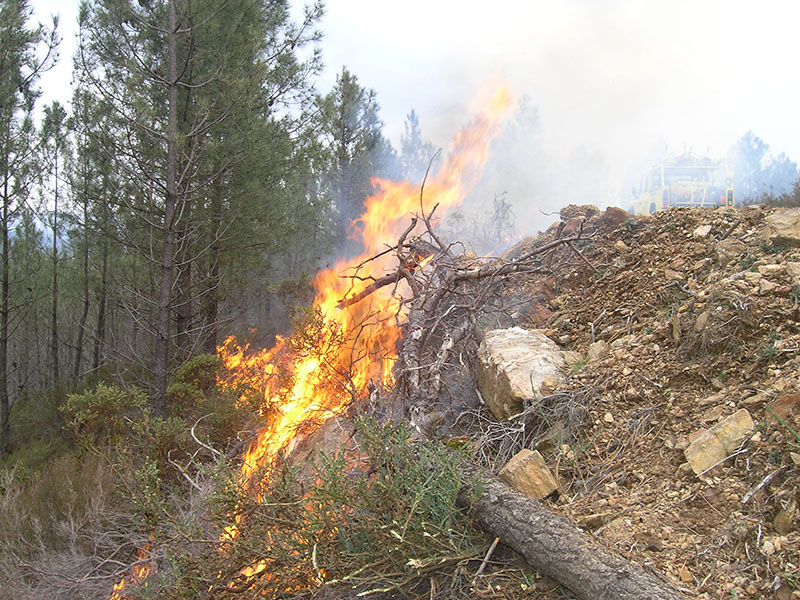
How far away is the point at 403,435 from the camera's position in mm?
2697

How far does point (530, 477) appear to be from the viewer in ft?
9.58

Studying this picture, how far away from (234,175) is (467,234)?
6.89 m

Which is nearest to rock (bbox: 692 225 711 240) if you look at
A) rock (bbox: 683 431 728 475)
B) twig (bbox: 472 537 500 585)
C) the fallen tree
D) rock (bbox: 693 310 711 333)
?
rock (bbox: 693 310 711 333)

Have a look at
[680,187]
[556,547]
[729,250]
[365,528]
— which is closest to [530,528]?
[556,547]

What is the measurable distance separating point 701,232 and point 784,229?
0.79 metres

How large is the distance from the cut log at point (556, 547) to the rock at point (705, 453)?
74 centimetres

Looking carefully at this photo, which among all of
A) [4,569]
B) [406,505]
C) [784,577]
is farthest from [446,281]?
[4,569]

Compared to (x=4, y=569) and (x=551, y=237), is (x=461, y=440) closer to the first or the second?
(x=4, y=569)

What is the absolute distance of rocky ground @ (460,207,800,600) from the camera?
2.22 m

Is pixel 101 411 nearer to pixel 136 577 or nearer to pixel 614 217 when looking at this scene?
pixel 136 577

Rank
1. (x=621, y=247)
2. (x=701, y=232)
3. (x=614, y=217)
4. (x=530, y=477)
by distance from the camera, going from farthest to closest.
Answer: (x=614, y=217) → (x=621, y=247) → (x=701, y=232) → (x=530, y=477)

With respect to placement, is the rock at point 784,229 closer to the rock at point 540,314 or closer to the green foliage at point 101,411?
the rock at point 540,314

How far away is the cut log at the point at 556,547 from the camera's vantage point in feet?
6.63

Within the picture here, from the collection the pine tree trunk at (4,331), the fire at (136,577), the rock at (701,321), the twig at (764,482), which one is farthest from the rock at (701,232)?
the pine tree trunk at (4,331)
